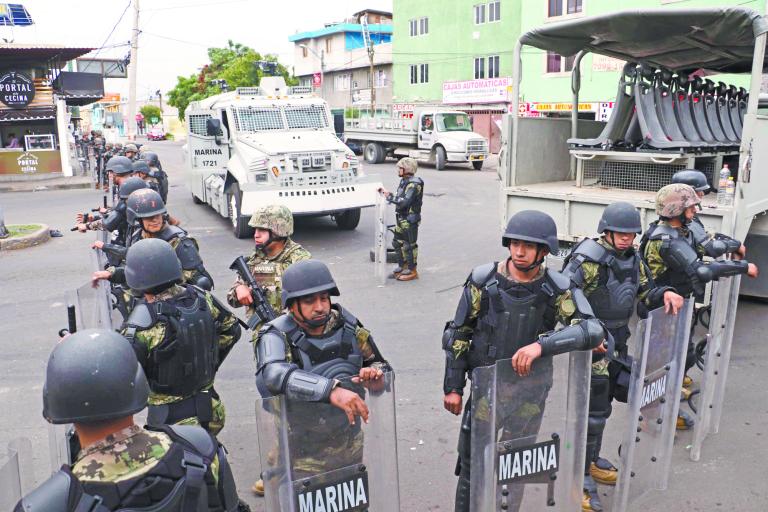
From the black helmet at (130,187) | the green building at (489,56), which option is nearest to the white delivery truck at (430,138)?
the green building at (489,56)

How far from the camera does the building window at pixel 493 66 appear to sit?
31953 mm

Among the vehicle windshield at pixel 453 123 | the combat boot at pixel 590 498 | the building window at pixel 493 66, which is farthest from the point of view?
the building window at pixel 493 66

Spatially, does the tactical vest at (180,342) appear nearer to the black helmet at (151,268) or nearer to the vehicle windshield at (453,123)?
the black helmet at (151,268)

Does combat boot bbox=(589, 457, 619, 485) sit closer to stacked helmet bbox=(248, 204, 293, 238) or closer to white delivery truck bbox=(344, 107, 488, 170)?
stacked helmet bbox=(248, 204, 293, 238)

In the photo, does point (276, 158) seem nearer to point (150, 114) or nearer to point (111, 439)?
point (111, 439)

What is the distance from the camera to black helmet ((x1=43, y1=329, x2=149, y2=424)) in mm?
1565

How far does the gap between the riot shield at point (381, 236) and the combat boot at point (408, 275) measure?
0.22 metres

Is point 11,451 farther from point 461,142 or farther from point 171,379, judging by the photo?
point 461,142

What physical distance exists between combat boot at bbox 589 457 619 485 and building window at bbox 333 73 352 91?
1710 inches

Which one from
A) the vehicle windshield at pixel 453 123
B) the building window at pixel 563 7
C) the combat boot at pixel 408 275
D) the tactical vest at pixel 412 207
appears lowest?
the combat boot at pixel 408 275

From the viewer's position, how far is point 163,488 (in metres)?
1.59

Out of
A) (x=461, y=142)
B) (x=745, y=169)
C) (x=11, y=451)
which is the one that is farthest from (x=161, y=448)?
(x=461, y=142)

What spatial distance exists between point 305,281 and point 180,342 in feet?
2.39

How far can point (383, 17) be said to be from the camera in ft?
178
